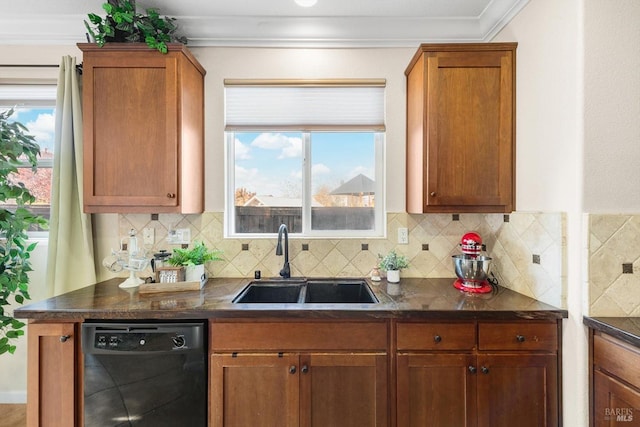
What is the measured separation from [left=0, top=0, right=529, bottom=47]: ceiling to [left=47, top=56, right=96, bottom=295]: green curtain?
1.12 ft

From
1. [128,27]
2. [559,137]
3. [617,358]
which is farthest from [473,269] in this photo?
[128,27]

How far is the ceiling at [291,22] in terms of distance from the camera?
1943 millimetres

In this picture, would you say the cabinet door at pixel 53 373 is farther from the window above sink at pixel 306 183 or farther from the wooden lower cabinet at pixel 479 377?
the wooden lower cabinet at pixel 479 377

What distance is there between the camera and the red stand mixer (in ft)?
5.88

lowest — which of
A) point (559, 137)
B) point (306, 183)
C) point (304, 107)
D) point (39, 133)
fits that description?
point (306, 183)

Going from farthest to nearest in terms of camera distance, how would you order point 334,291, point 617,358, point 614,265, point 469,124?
point 334,291, point 469,124, point 614,265, point 617,358

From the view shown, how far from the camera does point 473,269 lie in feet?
5.89

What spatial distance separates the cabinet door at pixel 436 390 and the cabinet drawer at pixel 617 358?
52 centimetres

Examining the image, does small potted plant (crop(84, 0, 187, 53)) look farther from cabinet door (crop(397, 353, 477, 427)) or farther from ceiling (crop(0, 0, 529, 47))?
cabinet door (crop(397, 353, 477, 427))

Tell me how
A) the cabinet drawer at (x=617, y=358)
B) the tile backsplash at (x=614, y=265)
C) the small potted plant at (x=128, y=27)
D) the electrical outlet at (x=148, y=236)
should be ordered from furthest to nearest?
the electrical outlet at (x=148, y=236), the small potted plant at (x=128, y=27), the tile backsplash at (x=614, y=265), the cabinet drawer at (x=617, y=358)

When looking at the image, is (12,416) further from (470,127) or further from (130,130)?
(470,127)

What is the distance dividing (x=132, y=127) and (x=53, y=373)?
4.44 ft

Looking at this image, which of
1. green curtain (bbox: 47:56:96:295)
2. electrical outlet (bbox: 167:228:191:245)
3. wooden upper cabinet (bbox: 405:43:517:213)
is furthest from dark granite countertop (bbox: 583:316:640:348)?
green curtain (bbox: 47:56:96:295)

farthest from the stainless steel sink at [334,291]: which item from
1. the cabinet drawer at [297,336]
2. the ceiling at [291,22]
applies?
the ceiling at [291,22]
